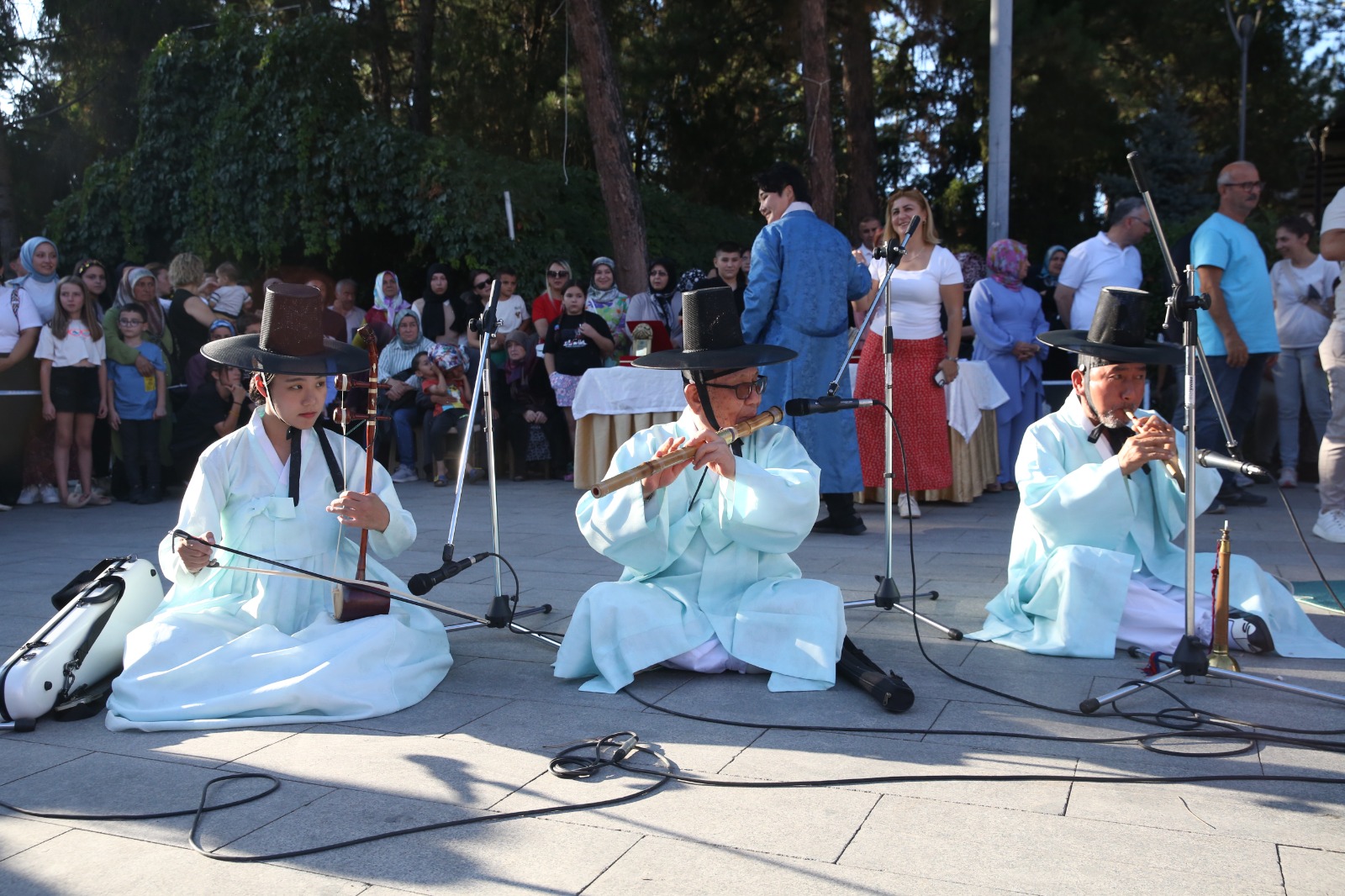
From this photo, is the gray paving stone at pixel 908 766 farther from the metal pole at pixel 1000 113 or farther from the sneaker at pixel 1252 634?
the metal pole at pixel 1000 113

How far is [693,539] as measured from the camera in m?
4.19

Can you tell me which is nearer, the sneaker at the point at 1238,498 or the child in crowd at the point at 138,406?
the sneaker at the point at 1238,498

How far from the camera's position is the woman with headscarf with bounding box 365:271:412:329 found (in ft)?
37.4

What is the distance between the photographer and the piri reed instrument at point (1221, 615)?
3.74 meters

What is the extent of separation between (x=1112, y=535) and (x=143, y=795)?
340cm

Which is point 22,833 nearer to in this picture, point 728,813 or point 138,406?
point 728,813

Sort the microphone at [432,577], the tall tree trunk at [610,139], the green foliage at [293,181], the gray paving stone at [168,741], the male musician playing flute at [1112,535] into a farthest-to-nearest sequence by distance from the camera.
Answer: the green foliage at [293,181]
the tall tree trunk at [610,139]
the microphone at [432,577]
the male musician playing flute at [1112,535]
the gray paving stone at [168,741]

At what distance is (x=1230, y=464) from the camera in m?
3.31

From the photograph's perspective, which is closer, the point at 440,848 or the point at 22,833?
the point at 440,848

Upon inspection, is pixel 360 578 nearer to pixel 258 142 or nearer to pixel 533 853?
pixel 533 853

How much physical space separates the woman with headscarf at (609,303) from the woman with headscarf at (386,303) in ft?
6.94

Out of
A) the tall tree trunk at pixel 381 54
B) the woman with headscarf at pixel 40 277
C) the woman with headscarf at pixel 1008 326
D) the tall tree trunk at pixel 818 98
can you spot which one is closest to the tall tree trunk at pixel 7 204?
the tall tree trunk at pixel 381 54

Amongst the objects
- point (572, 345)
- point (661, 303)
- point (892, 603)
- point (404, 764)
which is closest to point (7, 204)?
point (572, 345)

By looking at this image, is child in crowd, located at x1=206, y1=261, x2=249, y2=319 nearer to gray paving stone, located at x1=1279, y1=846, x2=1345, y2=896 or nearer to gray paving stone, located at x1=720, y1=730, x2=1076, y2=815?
gray paving stone, located at x1=720, y1=730, x2=1076, y2=815
